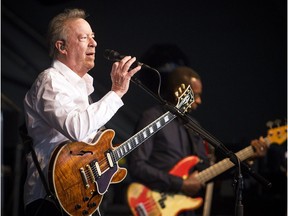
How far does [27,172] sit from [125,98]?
2577 mm

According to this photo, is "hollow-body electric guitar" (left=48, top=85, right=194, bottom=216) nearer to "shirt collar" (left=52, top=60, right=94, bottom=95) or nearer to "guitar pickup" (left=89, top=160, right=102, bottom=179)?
"guitar pickup" (left=89, top=160, right=102, bottom=179)

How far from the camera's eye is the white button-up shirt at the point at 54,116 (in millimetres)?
2359

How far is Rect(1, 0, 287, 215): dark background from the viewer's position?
16.7 feet

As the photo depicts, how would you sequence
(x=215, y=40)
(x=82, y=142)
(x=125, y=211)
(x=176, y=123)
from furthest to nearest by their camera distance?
(x=215, y=40)
(x=125, y=211)
(x=176, y=123)
(x=82, y=142)

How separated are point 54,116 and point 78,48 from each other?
0.34 metres

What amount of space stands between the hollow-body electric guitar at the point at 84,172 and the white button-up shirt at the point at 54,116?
0.17 feet

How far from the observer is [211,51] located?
17.6 feet

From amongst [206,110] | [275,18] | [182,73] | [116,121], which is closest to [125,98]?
[116,121]

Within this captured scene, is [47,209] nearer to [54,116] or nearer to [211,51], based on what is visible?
[54,116]

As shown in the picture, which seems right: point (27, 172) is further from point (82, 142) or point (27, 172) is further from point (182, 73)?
point (182, 73)

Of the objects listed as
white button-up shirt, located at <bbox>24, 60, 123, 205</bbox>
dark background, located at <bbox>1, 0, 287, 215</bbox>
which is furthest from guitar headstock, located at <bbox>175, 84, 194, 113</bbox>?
dark background, located at <bbox>1, 0, 287, 215</bbox>

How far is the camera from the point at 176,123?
154 inches

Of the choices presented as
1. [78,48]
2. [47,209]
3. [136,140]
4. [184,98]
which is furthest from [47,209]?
[184,98]

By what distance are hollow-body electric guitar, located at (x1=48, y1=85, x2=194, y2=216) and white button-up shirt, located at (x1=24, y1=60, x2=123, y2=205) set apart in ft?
0.17
